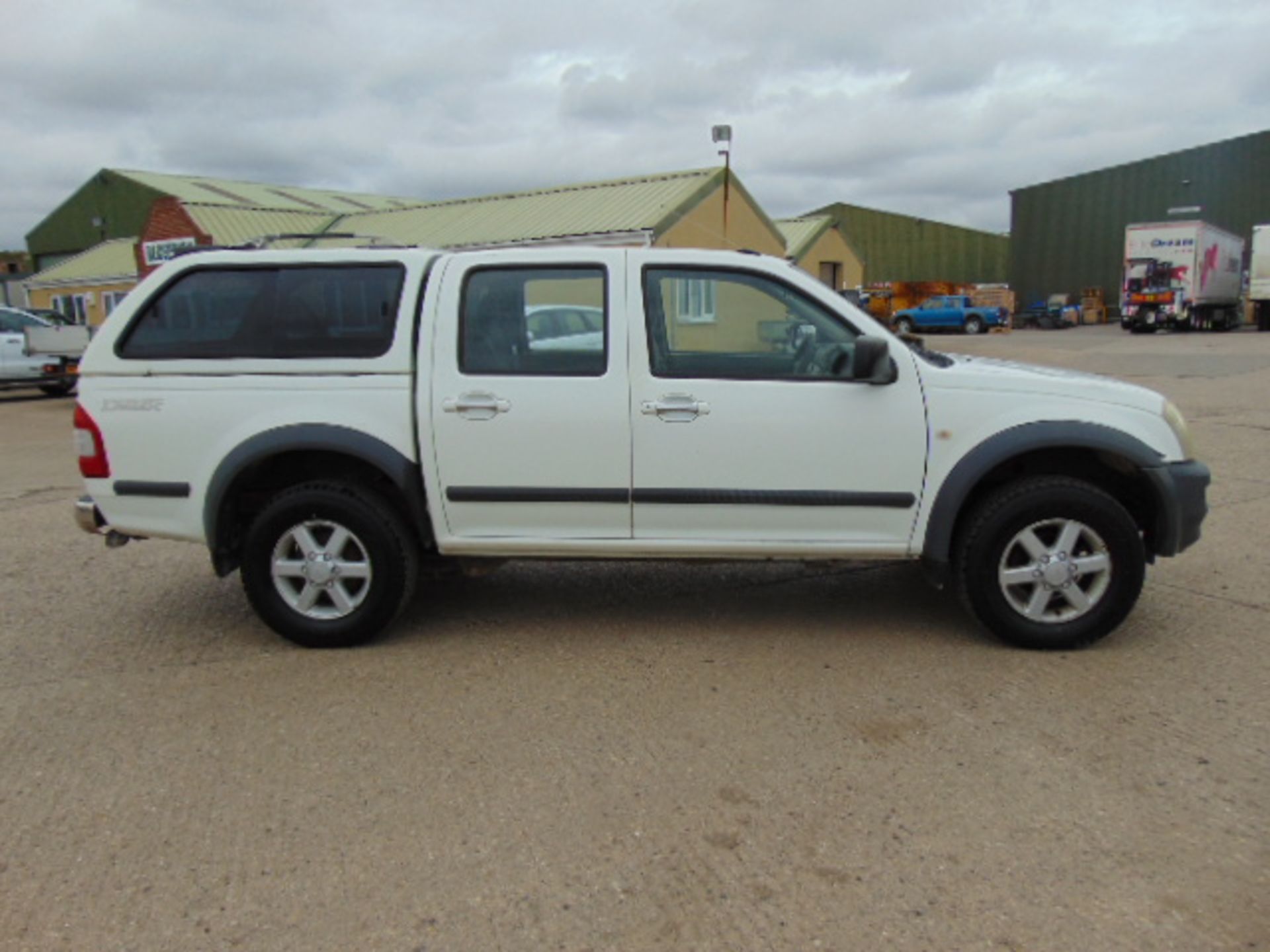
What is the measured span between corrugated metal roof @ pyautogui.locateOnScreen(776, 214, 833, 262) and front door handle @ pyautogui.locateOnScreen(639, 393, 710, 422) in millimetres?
31965

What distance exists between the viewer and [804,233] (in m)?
37.2

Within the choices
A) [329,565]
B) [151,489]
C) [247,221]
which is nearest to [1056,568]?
[329,565]

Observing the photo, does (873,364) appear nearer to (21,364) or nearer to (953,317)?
(21,364)

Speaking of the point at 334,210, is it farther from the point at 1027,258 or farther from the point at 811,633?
the point at 1027,258

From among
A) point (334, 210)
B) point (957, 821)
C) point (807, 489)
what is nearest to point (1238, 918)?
point (957, 821)

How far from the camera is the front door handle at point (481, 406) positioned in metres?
3.90

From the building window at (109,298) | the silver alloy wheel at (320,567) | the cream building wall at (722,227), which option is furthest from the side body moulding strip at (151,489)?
the building window at (109,298)

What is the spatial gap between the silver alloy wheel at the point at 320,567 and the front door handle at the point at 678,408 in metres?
1.48

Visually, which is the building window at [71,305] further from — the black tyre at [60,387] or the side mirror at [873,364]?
the side mirror at [873,364]

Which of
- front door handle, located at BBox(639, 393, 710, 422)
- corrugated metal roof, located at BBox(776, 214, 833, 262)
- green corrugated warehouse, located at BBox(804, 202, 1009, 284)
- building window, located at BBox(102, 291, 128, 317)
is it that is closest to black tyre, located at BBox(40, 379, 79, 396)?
building window, located at BBox(102, 291, 128, 317)

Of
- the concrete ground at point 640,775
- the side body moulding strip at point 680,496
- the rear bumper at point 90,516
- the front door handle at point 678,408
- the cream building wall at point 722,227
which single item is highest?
the cream building wall at point 722,227

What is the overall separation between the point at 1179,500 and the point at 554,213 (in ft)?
69.6

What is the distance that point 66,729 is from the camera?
11.2 ft

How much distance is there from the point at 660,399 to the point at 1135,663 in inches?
92.5
